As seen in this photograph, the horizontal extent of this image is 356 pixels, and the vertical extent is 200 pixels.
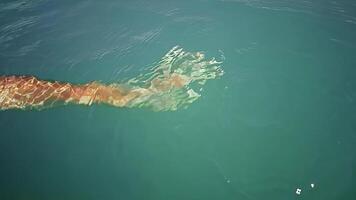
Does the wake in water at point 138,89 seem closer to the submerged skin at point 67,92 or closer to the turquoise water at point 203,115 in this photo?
the submerged skin at point 67,92

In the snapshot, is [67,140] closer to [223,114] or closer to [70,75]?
[70,75]

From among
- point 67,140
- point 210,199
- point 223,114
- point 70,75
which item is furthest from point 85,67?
point 210,199

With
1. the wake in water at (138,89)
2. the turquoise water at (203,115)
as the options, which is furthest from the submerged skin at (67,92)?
the turquoise water at (203,115)

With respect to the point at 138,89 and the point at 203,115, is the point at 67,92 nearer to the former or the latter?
the point at 138,89

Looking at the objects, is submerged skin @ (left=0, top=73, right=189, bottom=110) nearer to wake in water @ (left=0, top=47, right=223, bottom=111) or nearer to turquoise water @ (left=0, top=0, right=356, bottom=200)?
wake in water @ (left=0, top=47, right=223, bottom=111)

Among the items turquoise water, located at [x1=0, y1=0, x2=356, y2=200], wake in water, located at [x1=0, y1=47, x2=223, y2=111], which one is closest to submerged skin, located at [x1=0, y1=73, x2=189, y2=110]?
wake in water, located at [x1=0, y1=47, x2=223, y2=111]

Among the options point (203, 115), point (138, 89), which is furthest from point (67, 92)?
point (203, 115)
